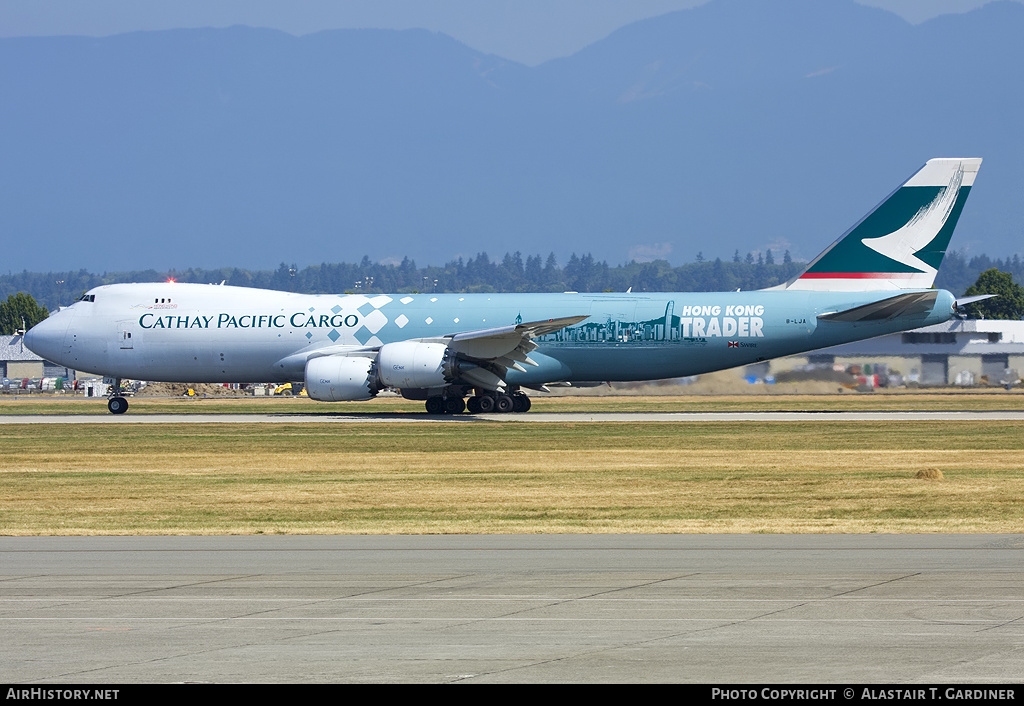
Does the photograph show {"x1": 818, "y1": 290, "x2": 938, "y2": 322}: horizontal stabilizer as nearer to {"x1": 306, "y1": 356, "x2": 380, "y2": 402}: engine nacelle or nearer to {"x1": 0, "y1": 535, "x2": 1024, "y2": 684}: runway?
{"x1": 306, "y1": 356, "x2": 380, "y2": 402}: engine nacelle

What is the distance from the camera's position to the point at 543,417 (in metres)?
42.5

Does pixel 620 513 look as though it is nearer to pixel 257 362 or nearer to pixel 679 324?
pixel 679 324

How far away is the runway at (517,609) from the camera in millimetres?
8461

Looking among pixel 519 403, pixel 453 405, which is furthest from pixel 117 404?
pixel 519 403

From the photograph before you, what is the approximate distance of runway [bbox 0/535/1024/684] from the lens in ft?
27.8

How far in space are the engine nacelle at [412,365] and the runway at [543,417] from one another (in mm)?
1360

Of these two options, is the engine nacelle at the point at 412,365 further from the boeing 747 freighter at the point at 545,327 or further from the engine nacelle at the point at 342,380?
the engine nacelle at the point at 342,380

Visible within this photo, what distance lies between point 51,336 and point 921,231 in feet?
103

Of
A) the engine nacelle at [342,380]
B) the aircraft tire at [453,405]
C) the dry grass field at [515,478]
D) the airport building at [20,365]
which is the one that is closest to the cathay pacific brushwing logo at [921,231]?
the dry grass field at [515,478]

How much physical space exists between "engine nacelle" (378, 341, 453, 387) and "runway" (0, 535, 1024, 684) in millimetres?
24854

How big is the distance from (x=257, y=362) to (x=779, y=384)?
89.8 feet

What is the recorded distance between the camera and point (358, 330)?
43844mm
